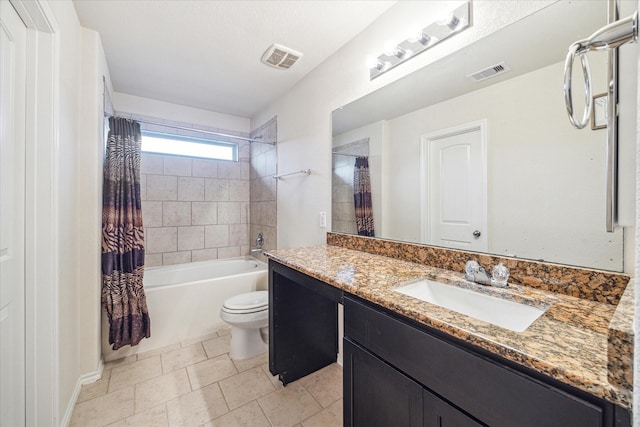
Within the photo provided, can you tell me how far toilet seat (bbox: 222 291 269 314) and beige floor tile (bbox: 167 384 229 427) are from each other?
49cm

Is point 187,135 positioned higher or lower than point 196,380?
higher

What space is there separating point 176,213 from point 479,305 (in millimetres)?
3013

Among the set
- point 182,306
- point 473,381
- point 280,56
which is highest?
point 280,56

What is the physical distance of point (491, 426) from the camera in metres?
0.60

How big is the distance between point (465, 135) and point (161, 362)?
2.48m

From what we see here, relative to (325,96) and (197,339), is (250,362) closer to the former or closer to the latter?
(197,339)

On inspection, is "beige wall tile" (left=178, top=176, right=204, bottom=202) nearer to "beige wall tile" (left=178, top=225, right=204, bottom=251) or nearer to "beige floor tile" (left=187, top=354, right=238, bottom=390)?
"beige wall tile" (left=178, top=225, right=204, bottom=251)

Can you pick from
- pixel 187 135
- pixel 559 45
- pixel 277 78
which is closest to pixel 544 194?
pixel 559 45

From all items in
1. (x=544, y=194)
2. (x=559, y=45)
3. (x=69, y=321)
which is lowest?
(x=69, y=321)

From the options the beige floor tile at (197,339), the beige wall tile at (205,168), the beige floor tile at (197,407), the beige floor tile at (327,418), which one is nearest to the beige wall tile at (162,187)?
the beige wall tile at (205,168)

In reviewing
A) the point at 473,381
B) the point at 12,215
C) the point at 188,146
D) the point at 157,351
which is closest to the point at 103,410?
the point at 157,351

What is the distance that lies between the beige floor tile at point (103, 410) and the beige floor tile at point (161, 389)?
5 centimetres

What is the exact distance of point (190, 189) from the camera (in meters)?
3.05

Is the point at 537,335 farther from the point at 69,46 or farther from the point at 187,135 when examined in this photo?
the point at 187,135
